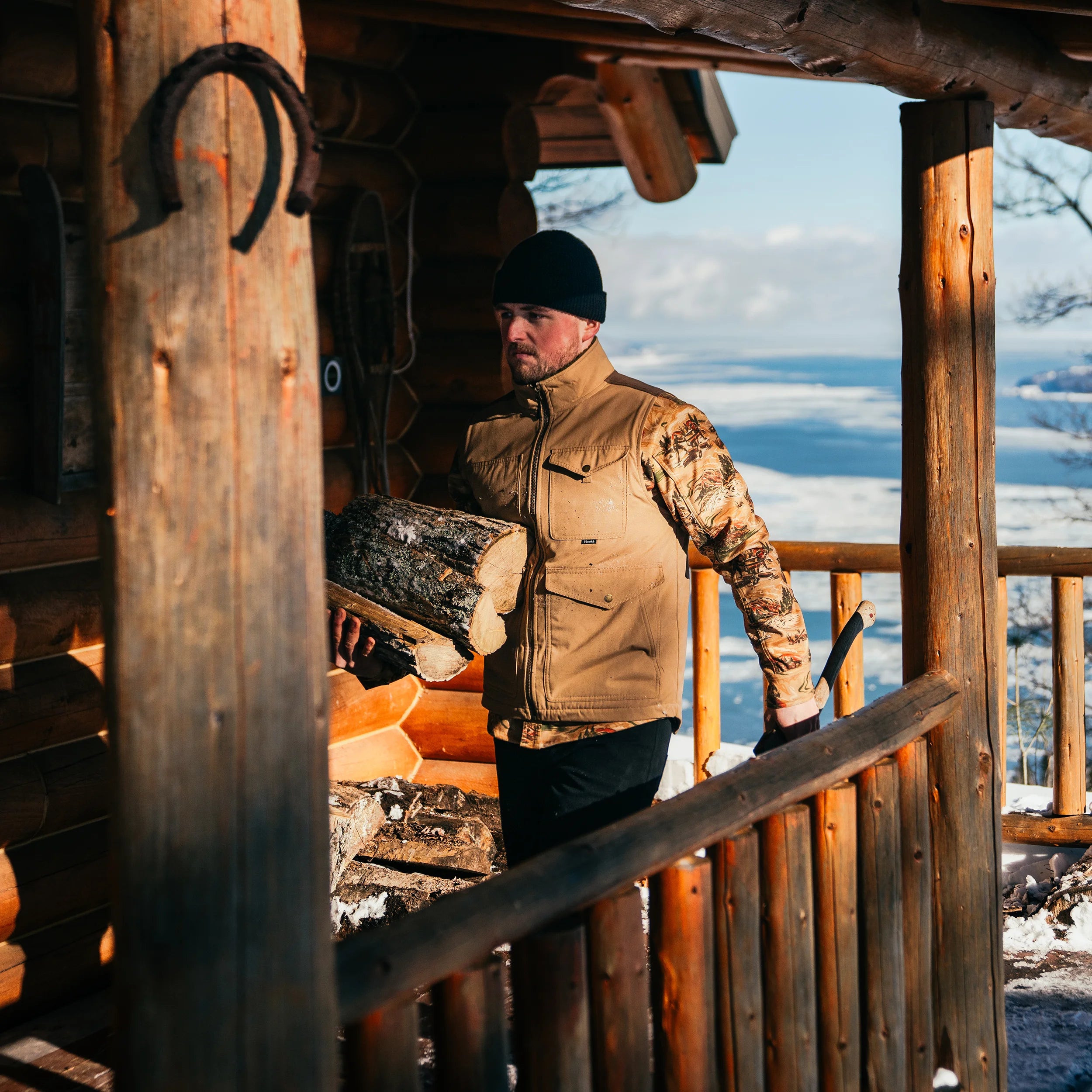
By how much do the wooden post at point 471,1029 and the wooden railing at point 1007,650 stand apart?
3.12 meters

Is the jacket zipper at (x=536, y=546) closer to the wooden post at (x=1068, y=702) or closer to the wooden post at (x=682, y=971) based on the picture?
the wooden post at (x=682, y=971)

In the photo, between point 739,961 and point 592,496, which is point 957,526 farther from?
point 739,961

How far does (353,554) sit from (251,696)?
1619 millimetres

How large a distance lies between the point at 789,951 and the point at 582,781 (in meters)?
0.61

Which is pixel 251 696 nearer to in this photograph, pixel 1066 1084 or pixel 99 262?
pixel 99 262

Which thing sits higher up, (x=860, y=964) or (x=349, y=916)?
(x=860, y=964)

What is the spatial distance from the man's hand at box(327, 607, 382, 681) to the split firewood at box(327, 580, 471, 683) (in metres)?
0.01

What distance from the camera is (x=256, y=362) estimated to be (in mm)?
1482

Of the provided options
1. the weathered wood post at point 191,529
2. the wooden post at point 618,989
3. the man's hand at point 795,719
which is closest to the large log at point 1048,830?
the man's hand at point 795,719


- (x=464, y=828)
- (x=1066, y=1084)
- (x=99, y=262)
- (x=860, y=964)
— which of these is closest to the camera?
(x=99, y=262)

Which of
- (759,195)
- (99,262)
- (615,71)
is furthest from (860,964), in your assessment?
(759,195)

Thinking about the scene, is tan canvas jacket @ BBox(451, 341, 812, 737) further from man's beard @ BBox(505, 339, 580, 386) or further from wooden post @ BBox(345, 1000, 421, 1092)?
wooden post @ BBox(345, 1000, 421, 1092)

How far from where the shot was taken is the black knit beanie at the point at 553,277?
301 centimetres

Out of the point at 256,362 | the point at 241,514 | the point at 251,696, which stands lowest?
the point at 251,696
